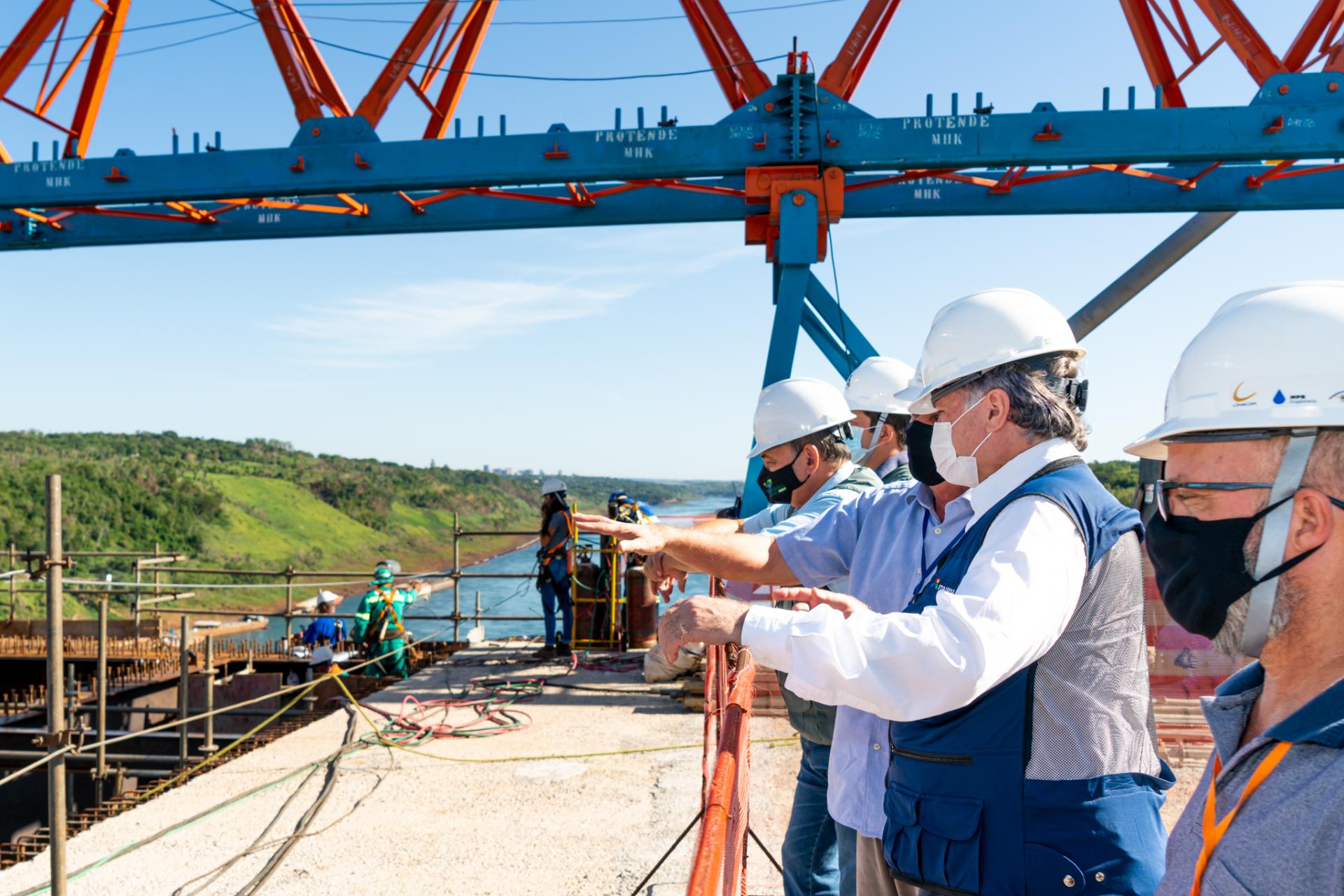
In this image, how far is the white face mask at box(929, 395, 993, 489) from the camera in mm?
2127

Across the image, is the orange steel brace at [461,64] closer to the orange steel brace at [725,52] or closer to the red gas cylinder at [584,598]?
the orange steel brace at [725,52]

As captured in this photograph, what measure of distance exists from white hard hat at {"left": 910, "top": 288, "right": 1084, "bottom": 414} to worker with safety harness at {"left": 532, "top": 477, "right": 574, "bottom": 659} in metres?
8.66

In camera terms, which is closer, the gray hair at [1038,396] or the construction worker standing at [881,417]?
the gray hair at [1038,396]

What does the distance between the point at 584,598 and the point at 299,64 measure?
598cm

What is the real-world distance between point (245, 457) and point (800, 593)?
86667mm

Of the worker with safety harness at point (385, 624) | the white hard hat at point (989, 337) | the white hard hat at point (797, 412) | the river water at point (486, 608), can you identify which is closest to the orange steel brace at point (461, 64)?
the worker with safety harness at point (385, 624)

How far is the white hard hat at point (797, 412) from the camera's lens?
3535 mm

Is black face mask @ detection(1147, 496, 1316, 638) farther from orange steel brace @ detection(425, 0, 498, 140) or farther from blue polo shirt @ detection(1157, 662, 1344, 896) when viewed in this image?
orange steel brace @ detection(425, 0, 498, 140)

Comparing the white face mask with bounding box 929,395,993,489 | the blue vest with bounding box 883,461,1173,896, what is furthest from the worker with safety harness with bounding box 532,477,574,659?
the blue vest with bounding box 883,461,1173,896

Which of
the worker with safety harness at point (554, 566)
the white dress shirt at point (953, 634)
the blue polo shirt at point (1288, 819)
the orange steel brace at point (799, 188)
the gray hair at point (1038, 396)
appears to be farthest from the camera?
the worker with safety harness at point (554, 566)

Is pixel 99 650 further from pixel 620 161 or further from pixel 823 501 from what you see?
pixel 823 501

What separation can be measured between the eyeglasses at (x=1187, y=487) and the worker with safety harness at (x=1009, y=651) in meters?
0.27

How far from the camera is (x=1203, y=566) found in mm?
1328

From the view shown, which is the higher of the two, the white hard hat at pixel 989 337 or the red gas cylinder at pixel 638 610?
the white hard hat at pixel 989 337
